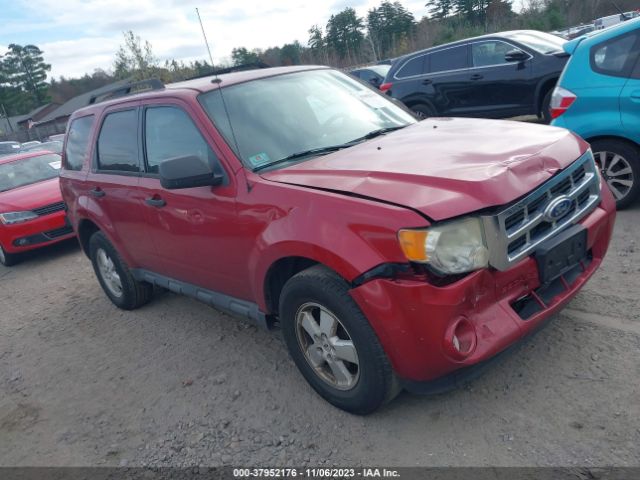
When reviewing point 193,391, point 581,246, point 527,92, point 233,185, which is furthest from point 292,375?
point 527,92

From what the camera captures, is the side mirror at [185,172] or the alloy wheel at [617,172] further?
the alloy wheel at [617,172]

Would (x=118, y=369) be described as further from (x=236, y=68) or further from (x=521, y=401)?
(x=521, y=401)

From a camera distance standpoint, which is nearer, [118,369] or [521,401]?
[521,401]

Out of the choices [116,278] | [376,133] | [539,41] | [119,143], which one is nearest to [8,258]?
[116,278]

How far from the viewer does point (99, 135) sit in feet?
16.1

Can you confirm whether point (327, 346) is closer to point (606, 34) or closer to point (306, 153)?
point (306, 153)

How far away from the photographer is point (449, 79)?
9844 mm

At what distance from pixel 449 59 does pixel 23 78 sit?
8552 centimetres

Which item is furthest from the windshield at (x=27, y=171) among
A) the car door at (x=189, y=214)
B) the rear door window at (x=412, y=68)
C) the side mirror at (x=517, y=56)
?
the side mirror at (x=517, y=56)

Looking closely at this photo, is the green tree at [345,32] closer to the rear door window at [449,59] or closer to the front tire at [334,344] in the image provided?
the rear door window at [449,59]

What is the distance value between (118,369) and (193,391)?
90cm

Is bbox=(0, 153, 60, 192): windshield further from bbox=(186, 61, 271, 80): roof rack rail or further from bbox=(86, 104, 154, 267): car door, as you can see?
bbox=(186, 61, 271, 80): roof rack rail

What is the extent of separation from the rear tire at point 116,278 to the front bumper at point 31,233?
2886 mm

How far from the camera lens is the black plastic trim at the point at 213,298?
3.56m
